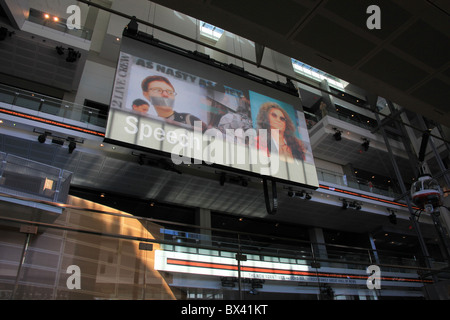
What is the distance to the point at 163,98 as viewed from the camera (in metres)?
11.9

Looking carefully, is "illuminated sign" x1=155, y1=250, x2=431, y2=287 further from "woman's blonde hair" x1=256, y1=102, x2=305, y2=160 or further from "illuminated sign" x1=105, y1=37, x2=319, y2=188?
"woman's blonde hair" x1=256, y1=102, x2=305, y2=160

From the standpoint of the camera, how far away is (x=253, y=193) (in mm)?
17406

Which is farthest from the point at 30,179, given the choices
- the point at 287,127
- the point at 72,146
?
the point at 287,127

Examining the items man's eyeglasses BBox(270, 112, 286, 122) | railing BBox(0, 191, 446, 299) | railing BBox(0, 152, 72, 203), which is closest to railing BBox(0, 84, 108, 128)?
railing BBox(0, 152, 72, 203)

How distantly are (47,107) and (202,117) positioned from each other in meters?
6.25

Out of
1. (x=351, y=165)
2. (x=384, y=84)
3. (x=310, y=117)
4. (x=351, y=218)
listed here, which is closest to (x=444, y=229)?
(x=351, y=218)

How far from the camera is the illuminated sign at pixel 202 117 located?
36.6 feet

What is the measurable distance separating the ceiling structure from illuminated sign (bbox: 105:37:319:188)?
856 centimetres

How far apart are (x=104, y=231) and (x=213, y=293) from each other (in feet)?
4.35

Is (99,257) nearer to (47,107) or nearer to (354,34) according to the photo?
(354,34)

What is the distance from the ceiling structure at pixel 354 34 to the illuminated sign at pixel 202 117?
856 centimetres

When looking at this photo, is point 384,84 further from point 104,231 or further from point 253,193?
point 253,193

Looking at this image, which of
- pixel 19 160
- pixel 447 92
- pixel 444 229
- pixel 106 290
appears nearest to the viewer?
pixel 106 290
